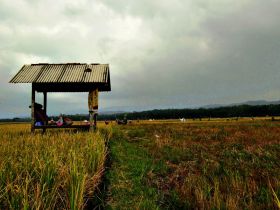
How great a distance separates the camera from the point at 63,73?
1695 centimetres

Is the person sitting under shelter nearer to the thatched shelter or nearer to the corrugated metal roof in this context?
the thatched shelter

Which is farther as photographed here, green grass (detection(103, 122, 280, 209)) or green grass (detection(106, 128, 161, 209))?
green grass (detection(106, 128, 161, 209))

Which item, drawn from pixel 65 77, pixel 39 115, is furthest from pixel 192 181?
pixel 39 115

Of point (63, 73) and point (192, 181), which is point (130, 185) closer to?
point (192, 181)

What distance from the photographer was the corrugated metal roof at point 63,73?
1622 centimetres

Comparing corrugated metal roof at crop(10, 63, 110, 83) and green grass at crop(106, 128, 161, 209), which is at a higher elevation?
corrugated metal roof at crop(10, 63, 110, 83)

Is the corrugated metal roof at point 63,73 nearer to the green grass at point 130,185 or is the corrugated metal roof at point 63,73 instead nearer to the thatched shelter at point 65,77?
the thatched shelter at point 65,77

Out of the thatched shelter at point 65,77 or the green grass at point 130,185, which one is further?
the thatched shelter at point 65,77

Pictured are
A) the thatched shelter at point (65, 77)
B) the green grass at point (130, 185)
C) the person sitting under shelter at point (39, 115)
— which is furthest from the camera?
the person sitting under shelter at point (39, 115)

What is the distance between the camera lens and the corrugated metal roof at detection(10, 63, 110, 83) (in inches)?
639

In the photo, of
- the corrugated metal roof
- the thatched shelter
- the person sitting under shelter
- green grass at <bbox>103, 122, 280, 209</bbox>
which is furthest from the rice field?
the person sitting under shelter

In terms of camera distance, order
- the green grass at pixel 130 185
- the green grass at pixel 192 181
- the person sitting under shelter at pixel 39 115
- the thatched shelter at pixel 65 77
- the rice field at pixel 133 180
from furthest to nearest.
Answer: the person sitting under shelter at pixel 39 115 < the thatched shelter at pixel 65 77 < the green grass at pixel 130 185 < the green grass at pixel 192 181 < the rice field at pixel 133 180

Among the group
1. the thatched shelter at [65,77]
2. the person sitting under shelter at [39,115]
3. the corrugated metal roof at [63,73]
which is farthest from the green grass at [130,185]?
the person sitting under shelter at [39,115]

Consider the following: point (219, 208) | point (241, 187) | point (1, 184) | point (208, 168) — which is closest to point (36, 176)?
point (1, 184)
